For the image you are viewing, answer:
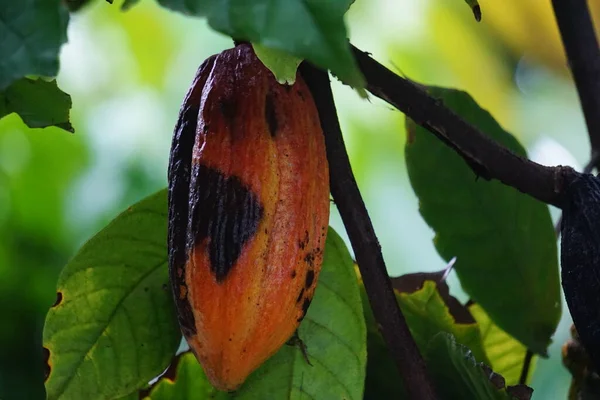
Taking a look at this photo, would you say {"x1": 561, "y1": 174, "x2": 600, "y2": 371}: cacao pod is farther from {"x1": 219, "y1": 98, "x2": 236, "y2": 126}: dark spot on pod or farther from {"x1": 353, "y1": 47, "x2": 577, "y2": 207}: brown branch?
{"x1": 219, "y1": 98, "x2": 236, "y2": 126}: dark spot on pod

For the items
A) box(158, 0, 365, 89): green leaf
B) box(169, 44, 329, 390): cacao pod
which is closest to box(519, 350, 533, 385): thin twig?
box(169, 44, 329, 390): cacao pod

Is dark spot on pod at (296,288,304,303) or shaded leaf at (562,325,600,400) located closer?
dark spot on pod at (296,288,304,303)

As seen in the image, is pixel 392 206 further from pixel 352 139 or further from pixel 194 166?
pixel 194 166

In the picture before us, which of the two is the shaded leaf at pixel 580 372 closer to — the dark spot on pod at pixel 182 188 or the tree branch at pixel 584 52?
the tree branch at pixel 584 52

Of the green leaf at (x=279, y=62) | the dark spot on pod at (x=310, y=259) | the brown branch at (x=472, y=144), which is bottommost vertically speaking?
the dark spot on pod at (x=310, y=259)

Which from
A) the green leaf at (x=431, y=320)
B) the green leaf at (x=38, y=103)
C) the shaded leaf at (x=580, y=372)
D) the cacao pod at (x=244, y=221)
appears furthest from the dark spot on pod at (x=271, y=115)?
the shaded leaf at (x=580, y=372)

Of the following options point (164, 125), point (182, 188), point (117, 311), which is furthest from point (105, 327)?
point (164, 125)

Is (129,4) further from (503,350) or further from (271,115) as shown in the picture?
(503,350)
